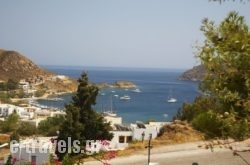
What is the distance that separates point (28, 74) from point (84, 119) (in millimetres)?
115654

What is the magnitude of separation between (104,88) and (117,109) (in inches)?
1885

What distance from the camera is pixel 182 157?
10.8 metres

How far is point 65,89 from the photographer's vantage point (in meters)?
128

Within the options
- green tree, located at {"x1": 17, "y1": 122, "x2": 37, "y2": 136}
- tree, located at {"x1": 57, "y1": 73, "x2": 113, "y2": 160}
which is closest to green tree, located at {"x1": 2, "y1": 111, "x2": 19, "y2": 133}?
green tree, located at {"x1": 17, "y1": 122, "x2": 37, "y2": 136}

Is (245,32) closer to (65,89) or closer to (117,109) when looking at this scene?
(117,109)

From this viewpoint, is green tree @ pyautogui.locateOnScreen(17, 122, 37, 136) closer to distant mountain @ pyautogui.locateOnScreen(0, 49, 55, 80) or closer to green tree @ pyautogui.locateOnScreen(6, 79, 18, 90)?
green tree @ pyautogui.locateOnScreen(6, 79, 18, 90)

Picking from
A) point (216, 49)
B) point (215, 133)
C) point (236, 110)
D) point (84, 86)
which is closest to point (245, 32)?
point (216, 49)

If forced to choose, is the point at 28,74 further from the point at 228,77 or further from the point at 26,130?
the point at 228,77

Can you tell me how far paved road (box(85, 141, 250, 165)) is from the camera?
10.2 metres

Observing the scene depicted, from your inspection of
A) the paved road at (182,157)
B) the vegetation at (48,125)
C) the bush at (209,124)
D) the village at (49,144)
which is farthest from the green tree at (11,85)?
the bush at (209,124)

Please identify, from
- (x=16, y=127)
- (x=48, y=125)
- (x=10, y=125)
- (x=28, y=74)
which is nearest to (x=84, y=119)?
(x=48, y=125)

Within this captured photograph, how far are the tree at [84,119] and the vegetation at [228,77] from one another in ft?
59.5

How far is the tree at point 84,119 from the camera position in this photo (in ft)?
66.5

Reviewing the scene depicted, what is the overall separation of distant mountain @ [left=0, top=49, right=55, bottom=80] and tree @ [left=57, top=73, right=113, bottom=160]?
349 feet
